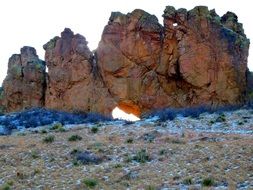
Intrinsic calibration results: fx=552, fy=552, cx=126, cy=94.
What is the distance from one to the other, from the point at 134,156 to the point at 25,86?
70.8ft

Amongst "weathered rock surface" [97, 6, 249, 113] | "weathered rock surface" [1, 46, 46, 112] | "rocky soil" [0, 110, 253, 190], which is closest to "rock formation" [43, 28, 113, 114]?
"weathered rock surface" [97, 6, 249, 113]

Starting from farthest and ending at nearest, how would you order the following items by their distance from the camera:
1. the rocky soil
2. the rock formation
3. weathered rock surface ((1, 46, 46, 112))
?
1. weathered rock surface ((1, 46, 46, 112))
2. the rock formation
3. the rocky soil

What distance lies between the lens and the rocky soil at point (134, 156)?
2031 cm

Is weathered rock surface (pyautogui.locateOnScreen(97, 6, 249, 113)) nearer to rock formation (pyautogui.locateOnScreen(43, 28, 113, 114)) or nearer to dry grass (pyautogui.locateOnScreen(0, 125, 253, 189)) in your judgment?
rock formation (pyautogui.locateOnScreen(43, 28, 113, 114))

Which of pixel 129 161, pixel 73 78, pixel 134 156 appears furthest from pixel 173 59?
pixel 129 161

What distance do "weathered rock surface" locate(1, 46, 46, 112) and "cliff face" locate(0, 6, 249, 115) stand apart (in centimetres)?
103

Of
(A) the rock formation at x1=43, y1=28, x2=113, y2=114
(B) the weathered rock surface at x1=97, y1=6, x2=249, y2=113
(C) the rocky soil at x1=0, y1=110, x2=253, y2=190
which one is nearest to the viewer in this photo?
(C) the rocky soil at x1=0, y1=110, x2=253, y2=190

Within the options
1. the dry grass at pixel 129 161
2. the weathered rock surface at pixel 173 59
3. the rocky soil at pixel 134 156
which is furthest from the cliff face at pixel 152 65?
the dry grass at pixel 129 161

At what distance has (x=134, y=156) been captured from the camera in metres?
24.5

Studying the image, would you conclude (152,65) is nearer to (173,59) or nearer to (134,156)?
(173,59)

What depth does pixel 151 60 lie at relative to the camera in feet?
138

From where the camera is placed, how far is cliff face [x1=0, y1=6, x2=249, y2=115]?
4044 cm

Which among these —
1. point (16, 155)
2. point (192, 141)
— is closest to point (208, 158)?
point (192, 141)

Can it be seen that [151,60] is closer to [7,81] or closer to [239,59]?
[239,59]
